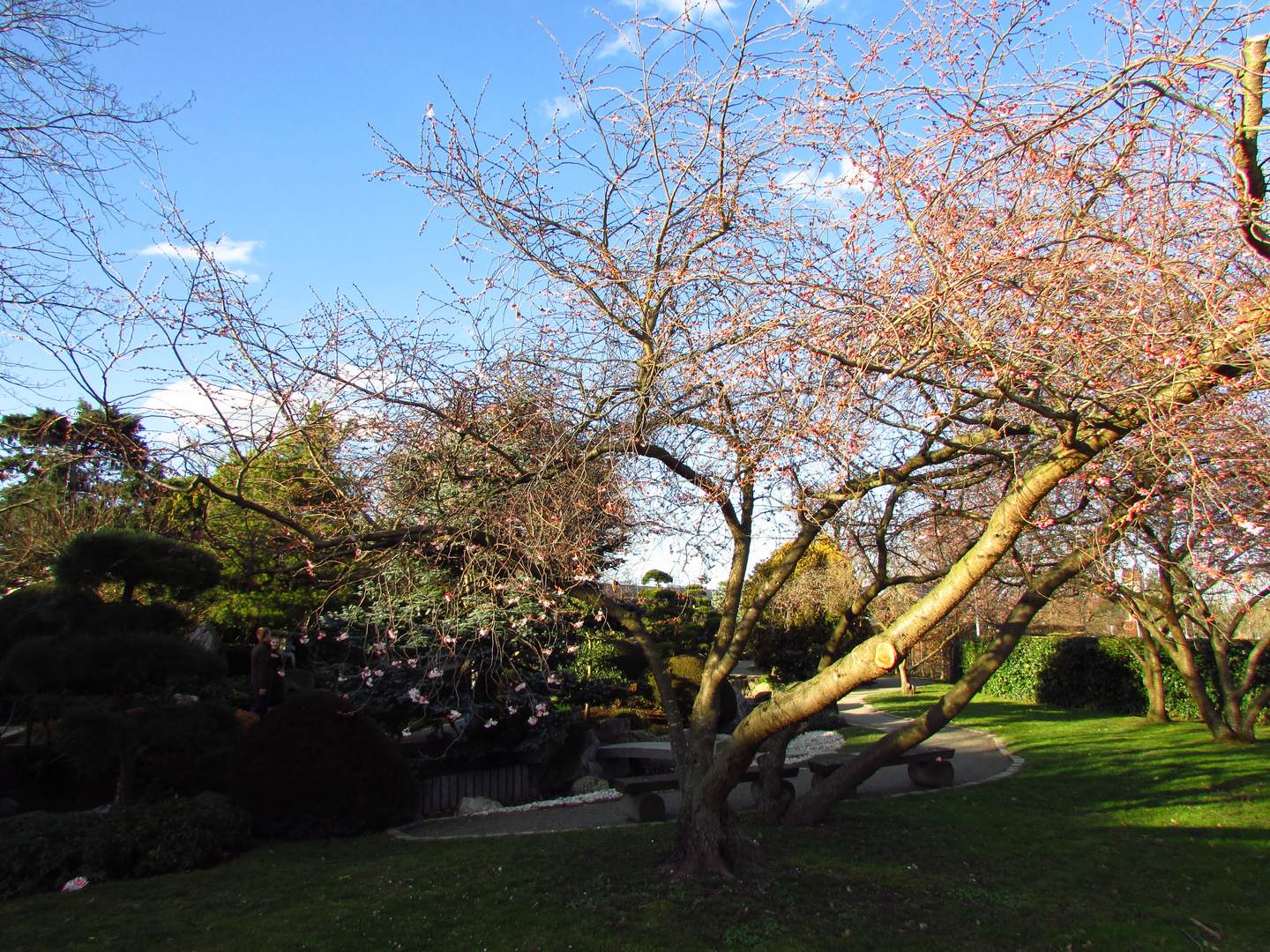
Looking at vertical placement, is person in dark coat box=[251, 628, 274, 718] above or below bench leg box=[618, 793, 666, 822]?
above

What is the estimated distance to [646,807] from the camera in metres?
7.16

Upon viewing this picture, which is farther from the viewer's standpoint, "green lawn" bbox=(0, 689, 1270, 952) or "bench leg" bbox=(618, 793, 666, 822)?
"bench leg" bbox=(618, 793, 666, 822)

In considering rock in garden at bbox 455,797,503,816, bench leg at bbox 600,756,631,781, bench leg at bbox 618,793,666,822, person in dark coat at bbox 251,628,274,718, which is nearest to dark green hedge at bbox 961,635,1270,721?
bench leg at bbox 600,756,631,781

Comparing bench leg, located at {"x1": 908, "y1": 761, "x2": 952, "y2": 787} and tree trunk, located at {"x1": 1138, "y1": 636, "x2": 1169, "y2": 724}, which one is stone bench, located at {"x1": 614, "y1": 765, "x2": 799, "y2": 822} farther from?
tree trunk, located at {"x1": 1138, "y1": 636, "x2": 1169, "y2": 724}

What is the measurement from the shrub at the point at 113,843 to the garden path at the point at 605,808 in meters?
1.53

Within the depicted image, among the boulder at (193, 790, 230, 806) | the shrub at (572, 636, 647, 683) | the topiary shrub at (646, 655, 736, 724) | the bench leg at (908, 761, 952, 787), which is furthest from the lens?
the topiary shrub at (646, 655, 736, 724)

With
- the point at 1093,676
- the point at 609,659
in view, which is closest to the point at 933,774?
the point at 609,659

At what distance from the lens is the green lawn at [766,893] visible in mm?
4285

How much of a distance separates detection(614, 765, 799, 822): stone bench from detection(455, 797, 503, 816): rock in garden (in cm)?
179

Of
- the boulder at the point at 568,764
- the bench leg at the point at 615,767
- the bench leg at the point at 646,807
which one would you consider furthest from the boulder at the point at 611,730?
the bench leg at the point at 646,807

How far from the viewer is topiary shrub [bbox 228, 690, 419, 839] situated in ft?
22.1

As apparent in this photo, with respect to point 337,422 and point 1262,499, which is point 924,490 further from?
point 337,422

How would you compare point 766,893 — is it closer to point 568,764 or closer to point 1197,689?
point 568,764

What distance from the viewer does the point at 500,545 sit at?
525 centimetres
